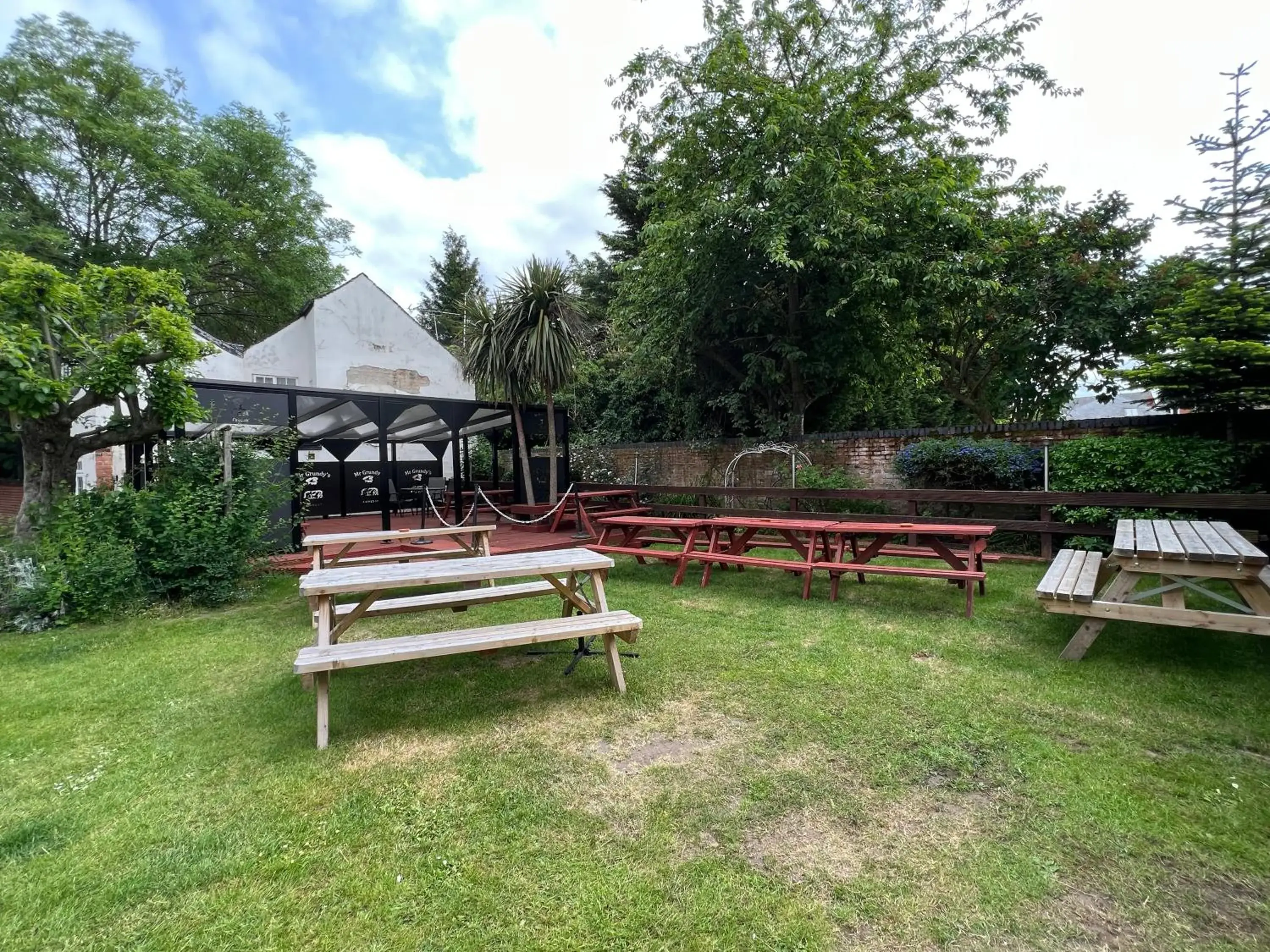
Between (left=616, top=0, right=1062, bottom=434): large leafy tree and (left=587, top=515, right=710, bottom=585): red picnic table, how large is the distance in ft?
13.7

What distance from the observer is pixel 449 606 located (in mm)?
3479

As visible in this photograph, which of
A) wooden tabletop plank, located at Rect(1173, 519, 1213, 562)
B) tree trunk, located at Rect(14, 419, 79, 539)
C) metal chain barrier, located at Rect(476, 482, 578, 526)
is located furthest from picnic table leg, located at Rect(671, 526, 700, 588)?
tree trunk, located at Rect(14, 419, 79, 539)

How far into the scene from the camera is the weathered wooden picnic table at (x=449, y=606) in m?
2.62

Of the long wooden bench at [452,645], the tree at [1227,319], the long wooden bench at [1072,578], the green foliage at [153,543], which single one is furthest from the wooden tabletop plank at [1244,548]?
the green foliage at [153,543]

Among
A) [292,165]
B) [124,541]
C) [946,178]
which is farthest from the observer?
[292,165]

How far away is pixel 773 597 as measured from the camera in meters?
5.33

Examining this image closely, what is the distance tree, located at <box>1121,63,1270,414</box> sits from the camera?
5.37 metres

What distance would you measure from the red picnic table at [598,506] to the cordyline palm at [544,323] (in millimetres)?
1789

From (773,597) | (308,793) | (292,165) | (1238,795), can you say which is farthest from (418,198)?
(1238,795)

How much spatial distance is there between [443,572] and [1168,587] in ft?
13.6

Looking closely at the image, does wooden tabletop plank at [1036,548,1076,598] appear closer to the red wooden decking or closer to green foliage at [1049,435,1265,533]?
green foliage at [1049,435,1265,533]

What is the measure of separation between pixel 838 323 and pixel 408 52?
304 inches

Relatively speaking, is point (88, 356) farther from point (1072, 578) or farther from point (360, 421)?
point (1072, 578)

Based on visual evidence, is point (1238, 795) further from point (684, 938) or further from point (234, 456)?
point (234, 456)
